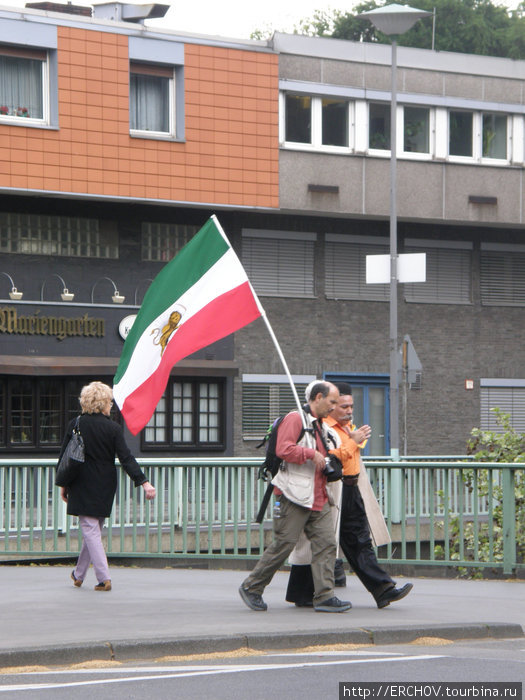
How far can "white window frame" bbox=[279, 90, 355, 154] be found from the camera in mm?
31672

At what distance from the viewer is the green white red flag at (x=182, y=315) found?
38.7ft

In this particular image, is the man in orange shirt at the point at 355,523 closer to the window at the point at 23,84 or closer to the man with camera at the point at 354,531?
the man with camera at the point at 354,531

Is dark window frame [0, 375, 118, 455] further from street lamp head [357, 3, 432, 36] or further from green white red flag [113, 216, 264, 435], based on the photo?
green white red flag [113, 216, 264, 435]

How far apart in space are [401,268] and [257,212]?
790 centimetres

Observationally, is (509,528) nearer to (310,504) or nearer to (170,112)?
(310,504)

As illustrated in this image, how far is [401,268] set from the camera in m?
24.6

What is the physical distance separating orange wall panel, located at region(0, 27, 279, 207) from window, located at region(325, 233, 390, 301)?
105 inches

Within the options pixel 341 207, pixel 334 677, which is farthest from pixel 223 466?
pixel 341 207

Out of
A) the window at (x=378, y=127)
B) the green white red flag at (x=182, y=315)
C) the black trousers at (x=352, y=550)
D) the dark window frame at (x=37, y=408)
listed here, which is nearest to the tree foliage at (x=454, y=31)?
the window at (x=378, y=127)

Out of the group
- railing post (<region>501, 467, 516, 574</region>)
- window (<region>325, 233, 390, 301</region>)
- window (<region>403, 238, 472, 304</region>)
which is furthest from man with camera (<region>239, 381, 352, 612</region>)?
window (<region>403, 238, 472, 304</region>)

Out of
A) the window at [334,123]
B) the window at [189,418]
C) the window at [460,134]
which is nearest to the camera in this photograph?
the window at [189,418]

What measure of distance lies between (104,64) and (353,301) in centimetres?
840

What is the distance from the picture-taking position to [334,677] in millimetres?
7941

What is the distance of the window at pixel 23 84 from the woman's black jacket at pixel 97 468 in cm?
1728
